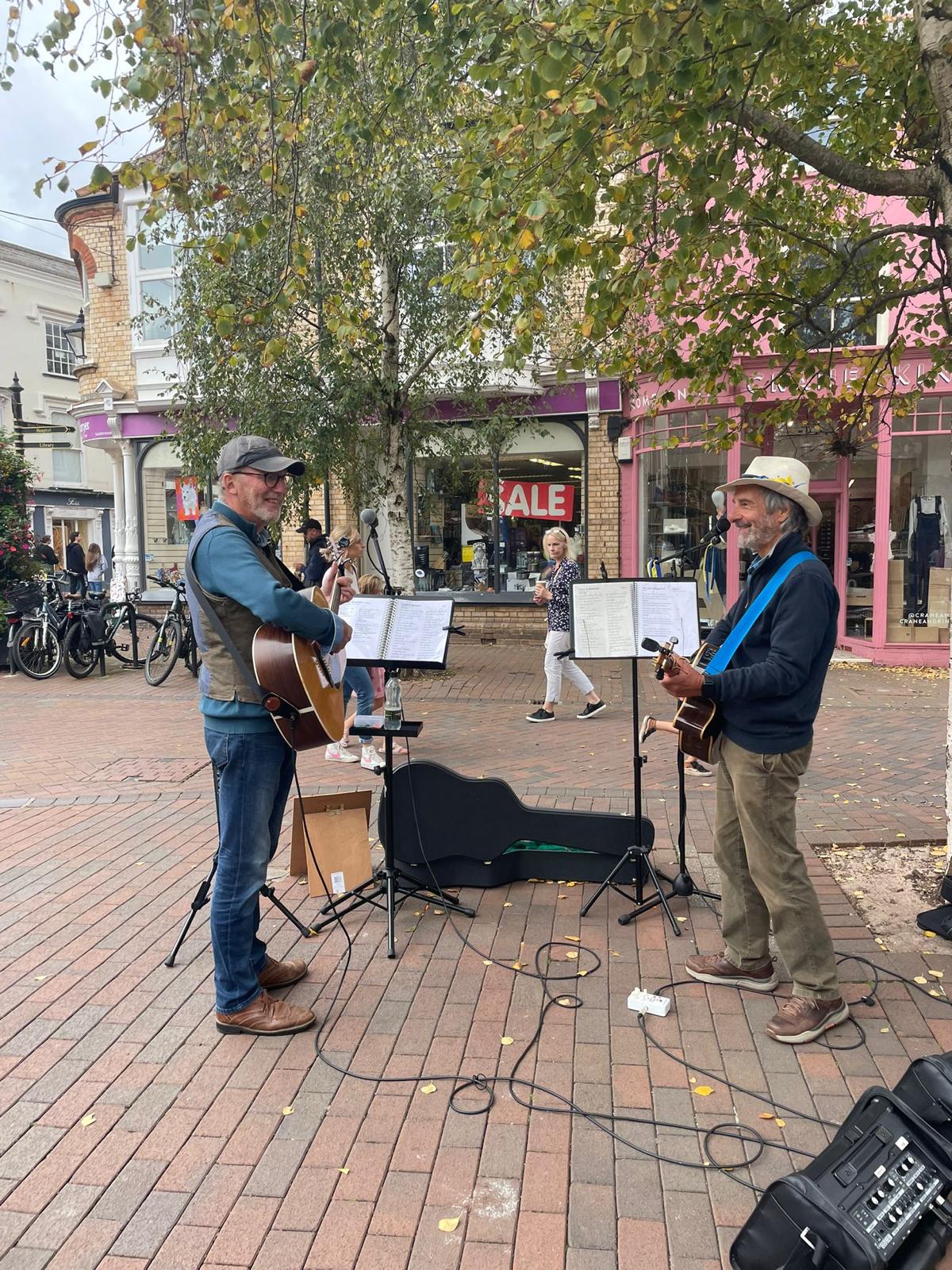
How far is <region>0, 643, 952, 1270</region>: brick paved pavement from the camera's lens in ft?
7.76

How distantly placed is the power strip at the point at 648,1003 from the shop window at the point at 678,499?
9.80m

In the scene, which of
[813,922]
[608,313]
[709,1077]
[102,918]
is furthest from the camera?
[608,313]

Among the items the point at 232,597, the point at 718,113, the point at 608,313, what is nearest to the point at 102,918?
the point at 232,597

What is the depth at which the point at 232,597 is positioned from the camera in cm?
309

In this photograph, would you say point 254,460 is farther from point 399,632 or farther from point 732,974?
point 732,974

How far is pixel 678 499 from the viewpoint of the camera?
44.7ft

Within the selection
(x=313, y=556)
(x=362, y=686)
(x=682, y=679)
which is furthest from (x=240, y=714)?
(x=313, y=556)

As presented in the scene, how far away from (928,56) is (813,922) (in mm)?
3899

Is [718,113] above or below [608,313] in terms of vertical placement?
above

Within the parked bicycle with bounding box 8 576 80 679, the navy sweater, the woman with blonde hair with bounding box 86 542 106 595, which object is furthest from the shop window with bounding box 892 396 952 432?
the woman with blonde hair with bounding box 86 542 106 595

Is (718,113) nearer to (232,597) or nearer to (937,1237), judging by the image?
(232,597)

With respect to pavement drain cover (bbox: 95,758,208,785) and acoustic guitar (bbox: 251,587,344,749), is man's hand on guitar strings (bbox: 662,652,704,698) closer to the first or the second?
acoustic guitar (bbox: 251,587,344,749)

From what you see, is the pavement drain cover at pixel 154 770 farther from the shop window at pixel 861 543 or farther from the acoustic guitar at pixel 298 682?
the shop window at pixel 861 543

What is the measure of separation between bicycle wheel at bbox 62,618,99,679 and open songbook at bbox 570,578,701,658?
9.46 metres
